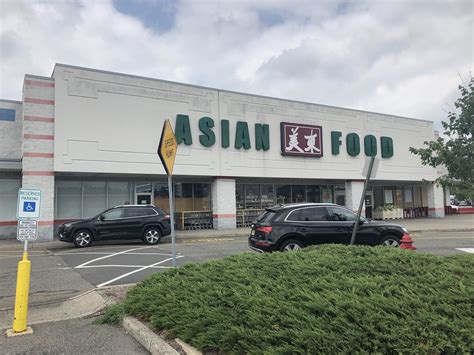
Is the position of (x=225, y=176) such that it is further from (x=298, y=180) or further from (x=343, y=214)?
(x=343, y=214)

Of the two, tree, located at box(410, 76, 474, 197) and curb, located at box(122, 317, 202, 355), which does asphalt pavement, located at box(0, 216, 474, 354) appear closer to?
curb, located at box(122, 317, 202, 355)

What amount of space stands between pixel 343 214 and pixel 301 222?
1.39m

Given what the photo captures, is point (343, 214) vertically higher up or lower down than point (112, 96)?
lower down

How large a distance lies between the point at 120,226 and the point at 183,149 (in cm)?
671

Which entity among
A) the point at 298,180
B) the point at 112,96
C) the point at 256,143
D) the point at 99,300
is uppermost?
the point at 112,96

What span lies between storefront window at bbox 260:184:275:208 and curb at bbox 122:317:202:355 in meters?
22.1

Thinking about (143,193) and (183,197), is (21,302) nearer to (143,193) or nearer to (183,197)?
(143,193)

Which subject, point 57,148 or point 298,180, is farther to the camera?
point 298,180

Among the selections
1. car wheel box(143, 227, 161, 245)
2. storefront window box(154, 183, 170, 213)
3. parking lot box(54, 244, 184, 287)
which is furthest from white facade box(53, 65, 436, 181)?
parking lot box(54, 244, 184, 287)

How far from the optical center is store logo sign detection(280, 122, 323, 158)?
84.8ft

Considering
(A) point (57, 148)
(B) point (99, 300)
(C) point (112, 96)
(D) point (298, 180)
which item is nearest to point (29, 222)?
(B) point (99, 300)

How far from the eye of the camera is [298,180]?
2862 cm

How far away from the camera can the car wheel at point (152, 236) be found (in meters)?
17.5

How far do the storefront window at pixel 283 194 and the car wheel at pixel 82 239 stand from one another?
573 inches
